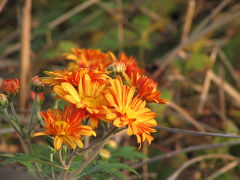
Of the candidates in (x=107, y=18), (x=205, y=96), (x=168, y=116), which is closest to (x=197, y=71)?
(x=205, y=96)

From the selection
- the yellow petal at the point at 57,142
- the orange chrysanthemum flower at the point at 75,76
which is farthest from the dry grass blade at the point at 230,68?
the yellow petal at the point at 57,142

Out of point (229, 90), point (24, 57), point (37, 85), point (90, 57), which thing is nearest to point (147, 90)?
point (37, 85)

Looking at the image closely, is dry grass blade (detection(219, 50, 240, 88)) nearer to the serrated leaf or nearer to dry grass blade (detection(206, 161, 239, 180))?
dry grass blade (detection(206, 161, 239, 180))

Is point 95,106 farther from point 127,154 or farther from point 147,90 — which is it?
point 127,154

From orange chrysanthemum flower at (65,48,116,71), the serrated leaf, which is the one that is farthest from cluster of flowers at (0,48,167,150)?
orange chrysanthemum flower at (65,48,116,71)

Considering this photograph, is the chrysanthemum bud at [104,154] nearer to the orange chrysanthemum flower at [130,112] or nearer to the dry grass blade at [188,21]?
the orange chrysanthemum flower at [130,112]

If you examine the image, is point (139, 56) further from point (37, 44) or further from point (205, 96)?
point (37, 44)
